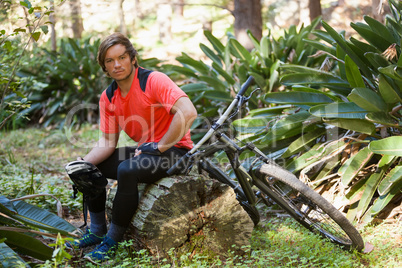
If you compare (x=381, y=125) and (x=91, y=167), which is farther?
(x=381, y=125)

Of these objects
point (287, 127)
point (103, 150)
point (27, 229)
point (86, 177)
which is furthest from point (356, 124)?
point (27, 229)

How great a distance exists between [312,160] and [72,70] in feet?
19.4

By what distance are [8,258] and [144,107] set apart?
50.3 inches

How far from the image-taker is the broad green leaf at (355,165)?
343 cm

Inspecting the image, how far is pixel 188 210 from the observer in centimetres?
291

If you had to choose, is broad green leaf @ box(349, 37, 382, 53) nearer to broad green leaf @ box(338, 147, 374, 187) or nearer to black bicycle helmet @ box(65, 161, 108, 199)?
broad green leaf @ box(338, 147, 374, 187)

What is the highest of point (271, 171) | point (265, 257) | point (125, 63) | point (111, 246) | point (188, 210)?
point (125, 63)

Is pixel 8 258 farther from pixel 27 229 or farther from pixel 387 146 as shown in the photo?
pixel 387 146

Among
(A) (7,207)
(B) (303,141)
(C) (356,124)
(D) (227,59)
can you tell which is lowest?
(B) (303,141)

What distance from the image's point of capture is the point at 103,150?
3.18 meters

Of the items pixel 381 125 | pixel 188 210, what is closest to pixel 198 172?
pixel 188 210

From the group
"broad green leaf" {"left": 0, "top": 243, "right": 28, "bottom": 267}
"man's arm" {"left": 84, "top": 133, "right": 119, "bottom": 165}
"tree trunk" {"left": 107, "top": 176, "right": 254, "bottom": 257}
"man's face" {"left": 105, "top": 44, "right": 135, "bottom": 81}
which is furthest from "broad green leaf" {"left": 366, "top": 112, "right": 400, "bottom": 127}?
"broad green leaf" {"left": 0, "top": 243, "right": 28, "bottom": 267}

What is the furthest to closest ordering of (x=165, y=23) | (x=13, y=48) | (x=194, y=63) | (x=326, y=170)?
(x=165, y=23)
(x=194, y=63)
(x=13, y=48)
(x=326, y=170)

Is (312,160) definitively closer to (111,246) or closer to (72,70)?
(111,246)
